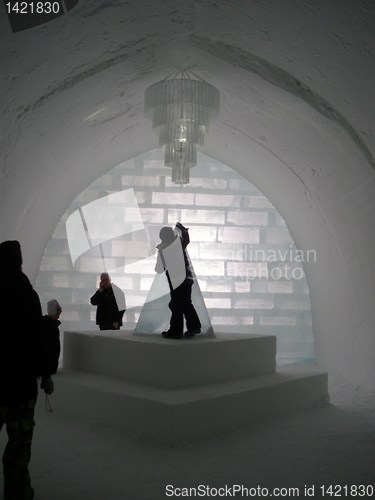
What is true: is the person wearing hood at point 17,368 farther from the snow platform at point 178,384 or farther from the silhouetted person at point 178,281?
the silhouetted person at point 178,281

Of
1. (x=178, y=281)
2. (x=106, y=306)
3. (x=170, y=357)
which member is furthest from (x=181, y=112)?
(x=106, y=306)

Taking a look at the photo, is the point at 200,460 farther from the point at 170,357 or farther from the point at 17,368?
the point at 17,368

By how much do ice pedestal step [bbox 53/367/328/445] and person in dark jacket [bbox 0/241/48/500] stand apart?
1195mm

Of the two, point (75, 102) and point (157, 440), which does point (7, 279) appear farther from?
point (75, 102)

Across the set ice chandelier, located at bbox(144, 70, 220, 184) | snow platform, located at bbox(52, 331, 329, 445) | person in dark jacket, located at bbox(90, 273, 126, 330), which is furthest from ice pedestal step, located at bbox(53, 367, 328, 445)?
ice chandelier, located at bbox(144, 70, 220, 184)

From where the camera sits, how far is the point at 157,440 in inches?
133

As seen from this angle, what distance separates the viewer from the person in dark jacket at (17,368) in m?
2.28

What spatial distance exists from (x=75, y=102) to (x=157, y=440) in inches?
120

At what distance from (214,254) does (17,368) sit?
5.44 metres

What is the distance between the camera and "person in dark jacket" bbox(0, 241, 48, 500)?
228 cm

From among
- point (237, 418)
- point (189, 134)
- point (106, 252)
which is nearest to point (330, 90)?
point (189, 134)

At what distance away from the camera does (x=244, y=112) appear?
5520mm

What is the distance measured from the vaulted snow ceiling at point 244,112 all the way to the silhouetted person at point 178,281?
4.97ft

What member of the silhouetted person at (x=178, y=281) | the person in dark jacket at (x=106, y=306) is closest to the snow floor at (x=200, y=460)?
the silhouetted person at (x=178, y=281)
